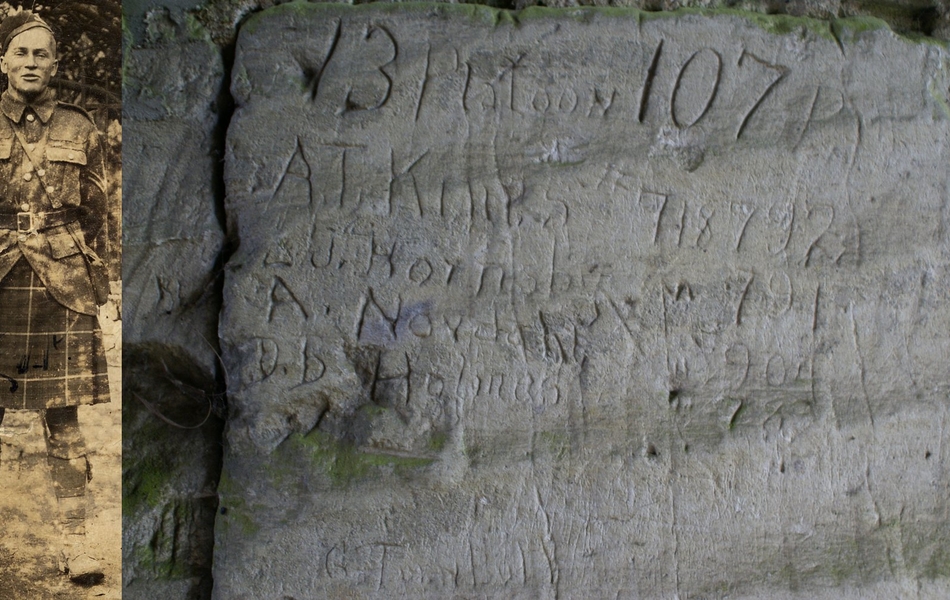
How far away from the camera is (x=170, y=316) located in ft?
8.99

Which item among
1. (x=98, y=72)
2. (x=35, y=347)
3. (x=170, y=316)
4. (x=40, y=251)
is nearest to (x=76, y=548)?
(x=35, y=347)

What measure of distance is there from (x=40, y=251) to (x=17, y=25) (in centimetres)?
71

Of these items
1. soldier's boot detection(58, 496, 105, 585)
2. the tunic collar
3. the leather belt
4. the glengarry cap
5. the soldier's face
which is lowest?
soldier's boot detection(58, 496, 105, 585)

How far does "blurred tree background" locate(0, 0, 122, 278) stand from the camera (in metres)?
2.67

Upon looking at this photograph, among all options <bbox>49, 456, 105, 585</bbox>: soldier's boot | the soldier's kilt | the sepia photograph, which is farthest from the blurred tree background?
<bbox>49, 456, 105, 585</bbox>: soldier's boot

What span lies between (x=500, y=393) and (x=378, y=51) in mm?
1192

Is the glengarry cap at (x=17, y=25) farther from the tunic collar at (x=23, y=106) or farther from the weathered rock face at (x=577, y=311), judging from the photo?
the weathered rock face at (x=577, y=311)

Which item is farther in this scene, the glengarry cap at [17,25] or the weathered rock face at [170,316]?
the weathered rock face at [170,316]

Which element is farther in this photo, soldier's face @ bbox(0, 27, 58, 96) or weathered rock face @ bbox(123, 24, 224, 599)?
weathered rock face @ bbox(123, 24, 224, 599)

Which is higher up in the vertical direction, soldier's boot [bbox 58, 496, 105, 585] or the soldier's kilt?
the soldier's kilt

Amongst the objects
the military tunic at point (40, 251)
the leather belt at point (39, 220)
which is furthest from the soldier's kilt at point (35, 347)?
the leather belt at point (39, 220)

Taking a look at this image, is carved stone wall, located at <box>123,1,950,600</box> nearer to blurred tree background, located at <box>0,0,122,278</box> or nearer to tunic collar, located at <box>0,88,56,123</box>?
blurred tree background, located at <box>0,0,122,278</box>

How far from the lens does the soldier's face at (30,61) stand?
2633 mm

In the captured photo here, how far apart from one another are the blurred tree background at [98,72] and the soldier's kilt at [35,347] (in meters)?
0.22
